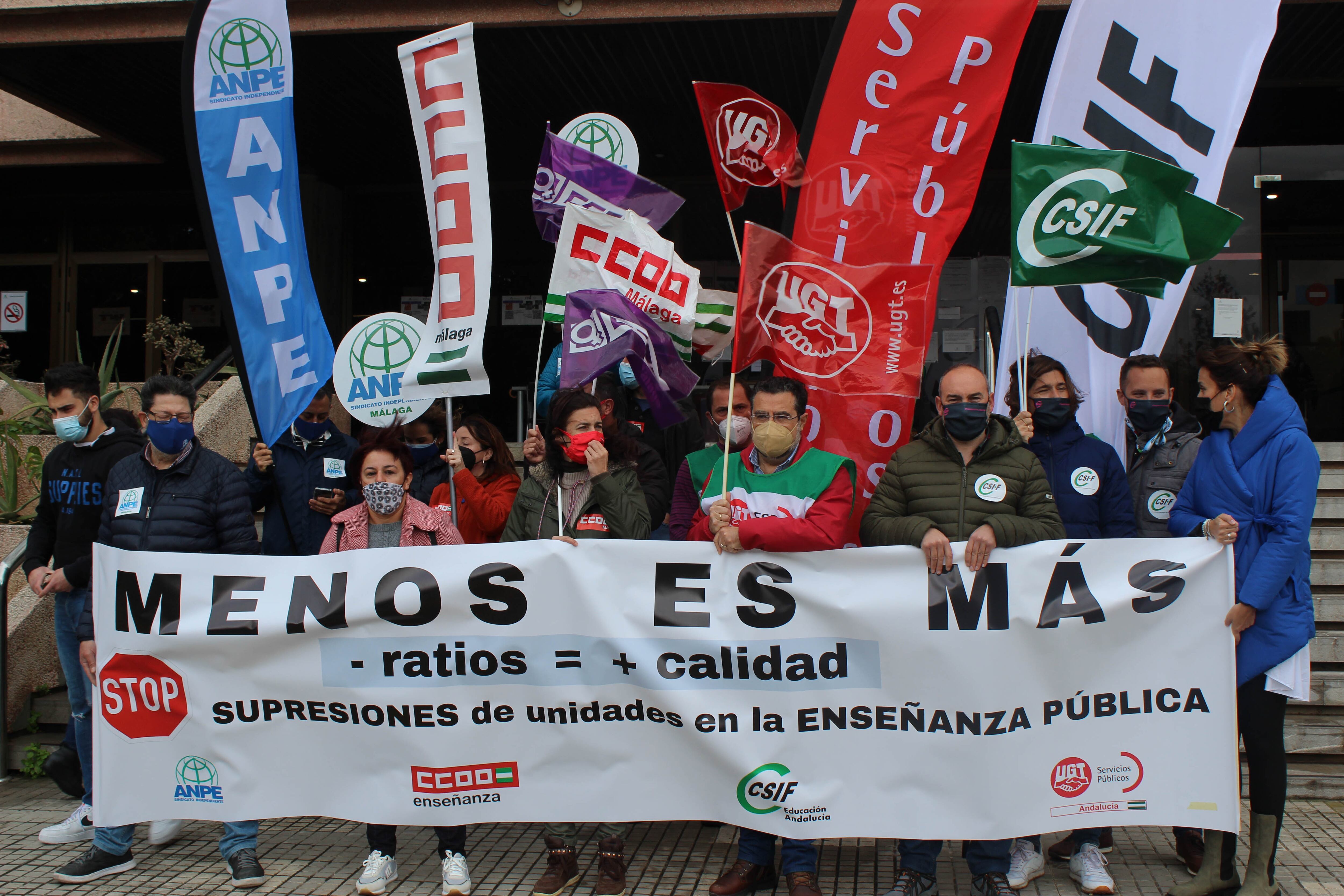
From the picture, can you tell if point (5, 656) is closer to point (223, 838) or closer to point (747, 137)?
Answer: point (223, 838)

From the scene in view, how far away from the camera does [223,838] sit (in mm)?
4441

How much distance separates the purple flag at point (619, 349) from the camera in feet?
15.8

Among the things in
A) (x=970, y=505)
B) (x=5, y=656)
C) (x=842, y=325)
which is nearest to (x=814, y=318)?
(x=842, y=325)

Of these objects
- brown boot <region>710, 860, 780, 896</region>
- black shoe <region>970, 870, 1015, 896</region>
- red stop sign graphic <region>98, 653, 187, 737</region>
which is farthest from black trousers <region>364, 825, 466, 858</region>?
black shoe <region>970, 870, 1015, 896</region>

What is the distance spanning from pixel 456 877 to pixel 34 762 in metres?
3.15

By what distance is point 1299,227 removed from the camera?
418 inches

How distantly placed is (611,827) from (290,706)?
1.41 meters

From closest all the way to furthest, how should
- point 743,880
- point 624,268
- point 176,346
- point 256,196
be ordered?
point 743,880, point 256,196, point 624,268, point 176,346

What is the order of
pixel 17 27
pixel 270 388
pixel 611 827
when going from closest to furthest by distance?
pixel 611 827
pixel 270 388
pixel 17 27

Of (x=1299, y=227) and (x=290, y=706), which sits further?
(x=1299, y=227)

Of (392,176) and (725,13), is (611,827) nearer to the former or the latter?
(725,13)

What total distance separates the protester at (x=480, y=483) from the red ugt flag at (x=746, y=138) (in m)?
1.68

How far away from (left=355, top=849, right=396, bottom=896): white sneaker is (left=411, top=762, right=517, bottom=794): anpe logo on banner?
0.35m

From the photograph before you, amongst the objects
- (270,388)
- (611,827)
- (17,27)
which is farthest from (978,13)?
(17,27)
